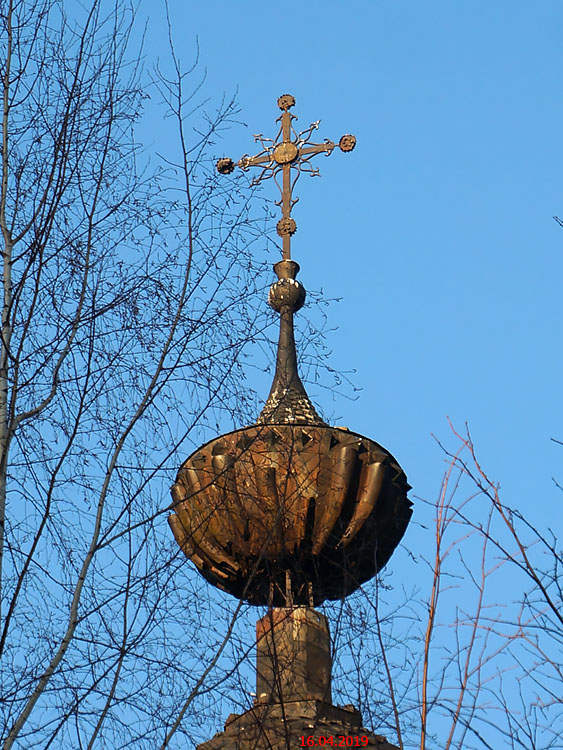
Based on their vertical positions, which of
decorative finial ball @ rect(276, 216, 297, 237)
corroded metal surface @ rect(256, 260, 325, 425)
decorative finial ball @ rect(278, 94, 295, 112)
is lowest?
corroded metal surface @ rect(256, 260, 325, 425)

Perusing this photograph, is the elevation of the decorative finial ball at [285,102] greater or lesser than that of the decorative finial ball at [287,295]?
greater

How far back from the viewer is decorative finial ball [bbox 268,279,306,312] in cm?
1934

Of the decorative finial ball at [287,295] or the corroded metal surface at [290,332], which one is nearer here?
→ the corroded metal surface at [290,332]

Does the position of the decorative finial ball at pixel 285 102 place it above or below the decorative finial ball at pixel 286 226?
above

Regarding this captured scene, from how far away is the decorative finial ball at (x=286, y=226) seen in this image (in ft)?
65.1

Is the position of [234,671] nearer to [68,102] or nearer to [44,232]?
[44,232]

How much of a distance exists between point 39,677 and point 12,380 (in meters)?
1.51

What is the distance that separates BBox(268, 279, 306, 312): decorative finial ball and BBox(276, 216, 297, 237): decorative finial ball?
72 cm

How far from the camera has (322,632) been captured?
54.6ft

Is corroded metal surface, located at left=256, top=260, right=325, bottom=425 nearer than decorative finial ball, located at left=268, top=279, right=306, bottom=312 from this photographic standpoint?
Yes

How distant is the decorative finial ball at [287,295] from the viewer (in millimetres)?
19344

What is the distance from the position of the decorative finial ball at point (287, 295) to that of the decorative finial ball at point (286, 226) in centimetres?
72

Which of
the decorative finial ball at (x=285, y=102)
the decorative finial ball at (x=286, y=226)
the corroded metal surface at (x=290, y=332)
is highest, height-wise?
the decorative finial ball at (x=285, y=102)

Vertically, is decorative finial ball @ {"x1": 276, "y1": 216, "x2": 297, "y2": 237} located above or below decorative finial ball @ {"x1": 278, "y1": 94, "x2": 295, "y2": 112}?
below
